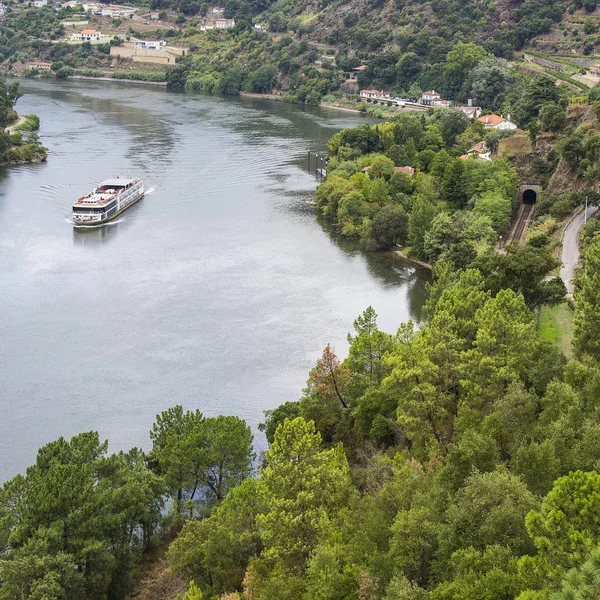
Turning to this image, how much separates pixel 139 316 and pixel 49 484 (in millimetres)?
14279

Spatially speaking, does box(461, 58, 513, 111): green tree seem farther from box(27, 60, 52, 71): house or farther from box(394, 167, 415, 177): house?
box(27, 60, 52, 71): house

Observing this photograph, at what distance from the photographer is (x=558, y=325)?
938 inches

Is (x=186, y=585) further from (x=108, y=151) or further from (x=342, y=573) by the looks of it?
(x=108, y=151)

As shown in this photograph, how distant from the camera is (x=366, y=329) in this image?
74.1 feet

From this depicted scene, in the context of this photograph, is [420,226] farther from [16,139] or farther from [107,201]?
[16,139]

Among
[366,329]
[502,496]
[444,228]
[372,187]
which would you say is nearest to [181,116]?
[372,187]

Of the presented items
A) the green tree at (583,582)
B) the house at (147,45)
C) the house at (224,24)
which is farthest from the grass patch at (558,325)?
the house at (224,24)

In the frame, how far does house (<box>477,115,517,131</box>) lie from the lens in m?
50.9

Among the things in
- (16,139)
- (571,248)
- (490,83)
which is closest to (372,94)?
(490,83)

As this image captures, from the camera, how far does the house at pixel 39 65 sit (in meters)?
96.8

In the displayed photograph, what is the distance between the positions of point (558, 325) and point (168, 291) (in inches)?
618

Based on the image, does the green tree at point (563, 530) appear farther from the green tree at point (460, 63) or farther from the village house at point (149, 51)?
the village house at point (149, 51)

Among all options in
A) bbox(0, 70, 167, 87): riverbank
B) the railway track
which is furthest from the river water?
bbox(0, 70, 167, 87): riverbank

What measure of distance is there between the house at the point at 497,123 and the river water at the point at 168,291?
41.3ft
